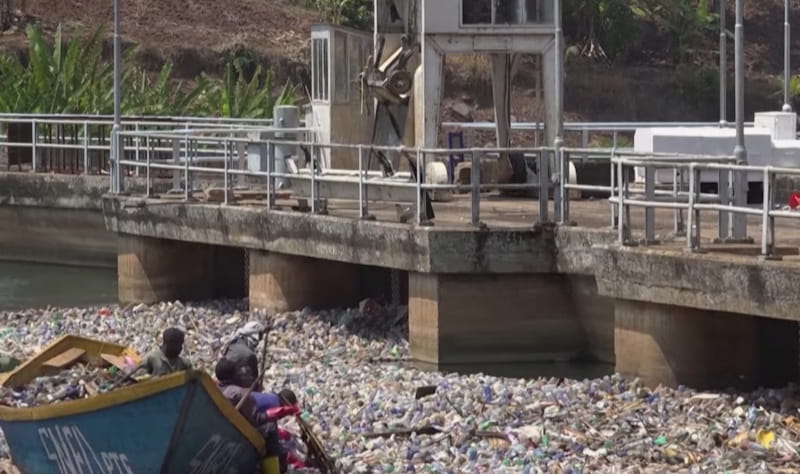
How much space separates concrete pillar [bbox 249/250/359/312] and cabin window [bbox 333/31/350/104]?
10.5 ft

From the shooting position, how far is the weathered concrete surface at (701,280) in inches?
746

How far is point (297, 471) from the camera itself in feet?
56.2

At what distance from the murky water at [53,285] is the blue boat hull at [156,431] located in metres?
15.4

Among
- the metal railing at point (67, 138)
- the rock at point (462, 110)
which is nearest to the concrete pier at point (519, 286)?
the metal railing at point (67, 138)

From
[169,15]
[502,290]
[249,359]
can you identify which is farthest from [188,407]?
[169,15]

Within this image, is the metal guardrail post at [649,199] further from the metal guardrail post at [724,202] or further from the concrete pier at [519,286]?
the metal guardrail post at [724,202]

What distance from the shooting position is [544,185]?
77.7 feet

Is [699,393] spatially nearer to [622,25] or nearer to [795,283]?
[795,283]

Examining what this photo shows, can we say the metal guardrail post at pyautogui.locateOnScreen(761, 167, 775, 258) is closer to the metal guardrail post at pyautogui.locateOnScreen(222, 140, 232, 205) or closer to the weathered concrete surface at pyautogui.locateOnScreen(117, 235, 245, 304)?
the metal guardrail post at pyautogui.locateOnScreen(222, 140, 232, 205)

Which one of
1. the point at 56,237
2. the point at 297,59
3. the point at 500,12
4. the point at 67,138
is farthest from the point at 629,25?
the point at 500,12

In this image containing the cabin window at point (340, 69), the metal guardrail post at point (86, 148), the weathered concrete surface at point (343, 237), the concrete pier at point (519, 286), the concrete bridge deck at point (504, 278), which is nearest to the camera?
the concrete pier at point (519, 286)

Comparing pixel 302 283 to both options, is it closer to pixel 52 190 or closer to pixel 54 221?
pixel 52 190

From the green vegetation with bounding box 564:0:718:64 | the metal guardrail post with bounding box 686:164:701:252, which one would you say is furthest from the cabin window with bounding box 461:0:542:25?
the green vegetation with bounding box 564:0:718:64

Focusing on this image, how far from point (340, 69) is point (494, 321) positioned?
289 inches
